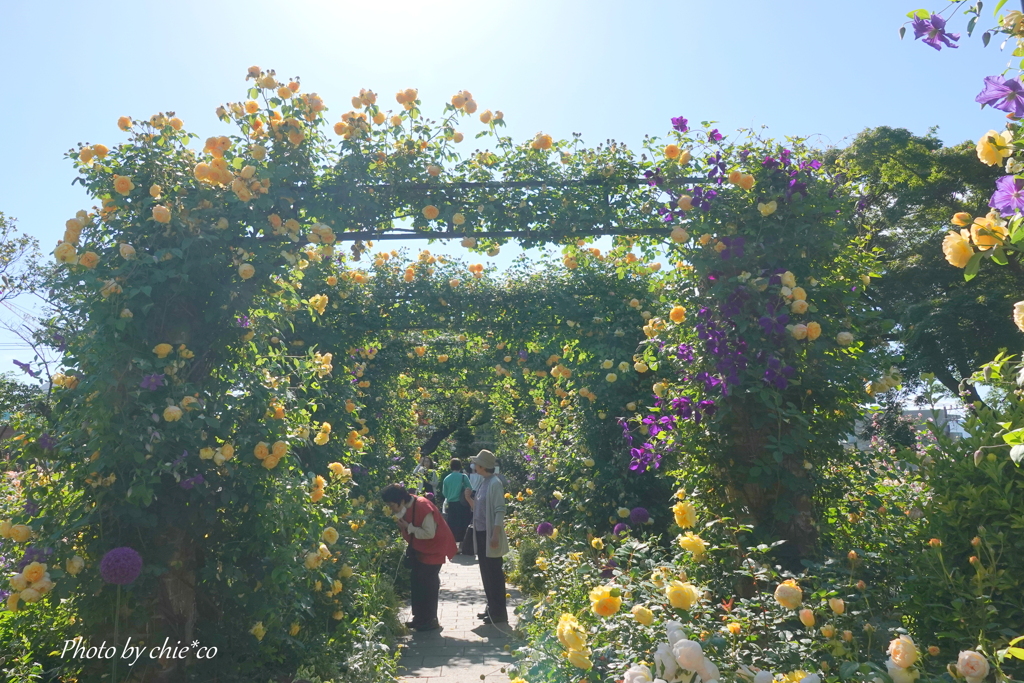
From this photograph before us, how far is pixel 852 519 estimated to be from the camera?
3.31 metres

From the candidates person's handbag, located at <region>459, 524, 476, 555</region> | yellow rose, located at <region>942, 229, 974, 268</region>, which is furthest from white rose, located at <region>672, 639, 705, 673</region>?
person's handbag, located at <region>459, 524, 476, 555</region>

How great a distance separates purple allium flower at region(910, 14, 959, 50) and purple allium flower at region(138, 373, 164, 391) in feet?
9.36

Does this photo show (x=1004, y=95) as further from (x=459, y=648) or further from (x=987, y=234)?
(x=459, y=648)

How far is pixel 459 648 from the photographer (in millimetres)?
5148

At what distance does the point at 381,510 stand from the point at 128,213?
4.46 meters

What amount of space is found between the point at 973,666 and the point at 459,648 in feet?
13.5

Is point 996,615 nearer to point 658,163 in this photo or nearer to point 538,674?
point 538,674

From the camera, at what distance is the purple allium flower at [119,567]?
2.68 meters

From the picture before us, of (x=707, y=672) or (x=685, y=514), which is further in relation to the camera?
(x=685, y=514)

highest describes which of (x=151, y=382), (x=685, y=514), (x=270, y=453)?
(x=151, y=382)

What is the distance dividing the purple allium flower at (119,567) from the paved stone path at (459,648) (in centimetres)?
147

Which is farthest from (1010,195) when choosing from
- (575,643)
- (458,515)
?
(458,515)

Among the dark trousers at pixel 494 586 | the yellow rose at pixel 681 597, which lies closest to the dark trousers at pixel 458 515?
the dark trousers at pixel 494 586

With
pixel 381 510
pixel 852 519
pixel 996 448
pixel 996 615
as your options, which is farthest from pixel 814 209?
pixel 381 510
